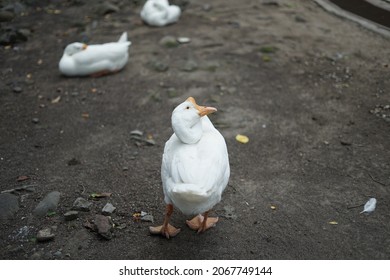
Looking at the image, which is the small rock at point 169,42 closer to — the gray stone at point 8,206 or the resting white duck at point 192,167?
the resting white duck at point 192,167

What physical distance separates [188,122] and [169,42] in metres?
3.64

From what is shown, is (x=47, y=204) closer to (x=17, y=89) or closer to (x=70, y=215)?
(x=70, y=215)

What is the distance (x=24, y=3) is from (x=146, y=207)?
637 cm

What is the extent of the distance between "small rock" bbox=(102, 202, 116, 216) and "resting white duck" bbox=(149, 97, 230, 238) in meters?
0.41

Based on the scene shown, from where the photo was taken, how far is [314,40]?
6.25 metres

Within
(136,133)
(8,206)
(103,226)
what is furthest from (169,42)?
(103,226)

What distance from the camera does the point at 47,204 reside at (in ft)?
11.6

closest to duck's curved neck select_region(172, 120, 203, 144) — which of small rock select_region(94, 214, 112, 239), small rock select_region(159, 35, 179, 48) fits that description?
small rock select_region(94, 214, 112, 239)

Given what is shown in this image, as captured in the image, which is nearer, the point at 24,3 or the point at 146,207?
the point at 146,207

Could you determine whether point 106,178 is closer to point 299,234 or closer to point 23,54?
point 299,234

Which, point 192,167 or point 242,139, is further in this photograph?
point 242,139

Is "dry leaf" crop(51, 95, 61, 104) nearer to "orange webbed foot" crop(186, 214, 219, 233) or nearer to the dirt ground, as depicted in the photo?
the dirt ground

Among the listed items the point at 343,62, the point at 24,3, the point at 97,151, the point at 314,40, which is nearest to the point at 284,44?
the point at 314,40

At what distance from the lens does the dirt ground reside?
3.26m
